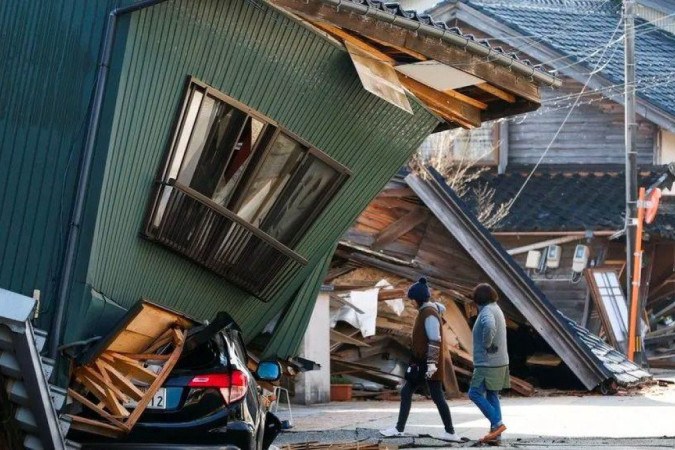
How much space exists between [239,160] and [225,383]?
10.3 ft

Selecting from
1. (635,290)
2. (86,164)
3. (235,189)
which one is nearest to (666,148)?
(635,290)

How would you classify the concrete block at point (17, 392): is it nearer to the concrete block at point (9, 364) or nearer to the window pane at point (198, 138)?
the concrete block at point (9, 364)

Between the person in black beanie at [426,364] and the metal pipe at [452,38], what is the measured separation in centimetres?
261

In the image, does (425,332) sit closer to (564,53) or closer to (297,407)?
(297,407)

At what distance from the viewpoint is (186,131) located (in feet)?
39.1

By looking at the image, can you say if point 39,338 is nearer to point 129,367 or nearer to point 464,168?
point 129,367

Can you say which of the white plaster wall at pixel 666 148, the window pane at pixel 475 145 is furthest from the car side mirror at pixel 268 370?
the white plaster wall at pixel 666 148

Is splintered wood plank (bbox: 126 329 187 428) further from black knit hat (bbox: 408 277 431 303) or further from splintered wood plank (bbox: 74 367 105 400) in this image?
black knit hat (bbox: 408 277 431 303)

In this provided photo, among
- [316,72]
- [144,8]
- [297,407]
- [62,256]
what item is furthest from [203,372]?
[297,407]

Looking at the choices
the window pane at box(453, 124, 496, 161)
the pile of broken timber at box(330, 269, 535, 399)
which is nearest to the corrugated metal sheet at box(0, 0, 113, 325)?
the pile of broken timber at box(330, 269, 535, 399)

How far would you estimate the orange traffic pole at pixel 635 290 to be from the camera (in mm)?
25562

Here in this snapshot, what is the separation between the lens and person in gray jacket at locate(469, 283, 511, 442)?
14547 mm

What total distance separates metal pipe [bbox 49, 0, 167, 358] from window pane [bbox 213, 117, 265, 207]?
1.74m

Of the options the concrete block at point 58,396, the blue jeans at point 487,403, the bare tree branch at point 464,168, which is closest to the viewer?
the concrete block at point 58,396
